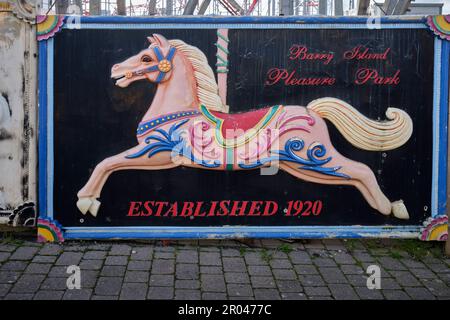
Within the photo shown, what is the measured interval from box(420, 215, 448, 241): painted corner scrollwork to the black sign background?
18 cm

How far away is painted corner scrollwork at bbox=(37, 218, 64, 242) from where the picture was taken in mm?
5090

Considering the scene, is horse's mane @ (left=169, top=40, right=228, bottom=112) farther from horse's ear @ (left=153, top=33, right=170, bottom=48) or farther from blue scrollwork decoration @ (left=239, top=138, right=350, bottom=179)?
blue scrollwork decoration @ (left=239, top=138, right=350, bottom=179)

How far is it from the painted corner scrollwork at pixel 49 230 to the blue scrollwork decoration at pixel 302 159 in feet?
6.66

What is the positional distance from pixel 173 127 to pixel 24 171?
64.0 inches

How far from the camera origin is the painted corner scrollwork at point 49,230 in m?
5.09

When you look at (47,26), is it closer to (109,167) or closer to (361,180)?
(109,167)

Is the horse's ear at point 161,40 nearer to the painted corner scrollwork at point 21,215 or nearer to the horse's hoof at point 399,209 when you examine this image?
the painted corner scrollwork at point 21,215

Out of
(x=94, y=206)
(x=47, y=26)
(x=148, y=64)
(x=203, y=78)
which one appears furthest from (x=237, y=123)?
(x=47, y=26)

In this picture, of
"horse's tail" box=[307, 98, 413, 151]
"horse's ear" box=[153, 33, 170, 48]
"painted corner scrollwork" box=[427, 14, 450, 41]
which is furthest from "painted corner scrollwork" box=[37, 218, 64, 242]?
"painted corner scrollwork" box=[427, 14, 450, 41]

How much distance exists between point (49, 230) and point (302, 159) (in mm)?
2762

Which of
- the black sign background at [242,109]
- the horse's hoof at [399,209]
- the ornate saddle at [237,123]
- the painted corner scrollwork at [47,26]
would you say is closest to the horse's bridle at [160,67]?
the black sign background at [242,109]

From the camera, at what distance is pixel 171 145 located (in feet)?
16.6

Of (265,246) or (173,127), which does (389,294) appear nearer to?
(265,246)
